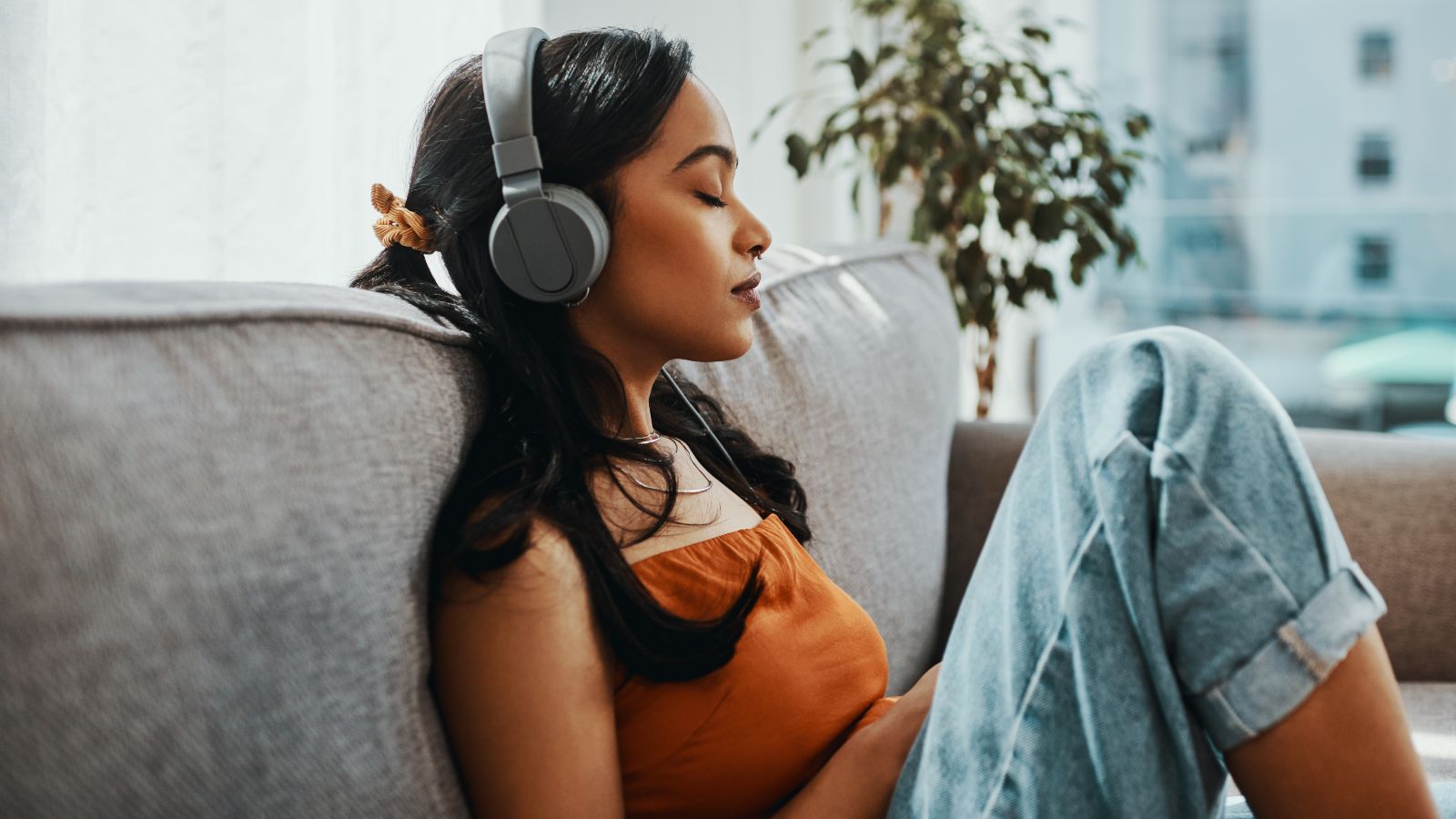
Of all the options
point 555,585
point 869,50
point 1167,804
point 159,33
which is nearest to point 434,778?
point 555,585

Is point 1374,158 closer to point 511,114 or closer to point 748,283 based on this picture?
point 748,283

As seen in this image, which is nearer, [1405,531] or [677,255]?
[677,255]

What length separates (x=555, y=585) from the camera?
2.25 ft

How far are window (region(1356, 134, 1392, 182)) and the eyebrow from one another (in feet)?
7.93

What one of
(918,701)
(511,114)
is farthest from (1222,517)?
(511,114)

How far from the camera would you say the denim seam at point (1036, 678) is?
0.62 m

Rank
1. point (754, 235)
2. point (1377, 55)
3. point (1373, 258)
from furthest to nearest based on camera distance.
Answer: point (1373, 258), point (1377, 55), point (754, 235)

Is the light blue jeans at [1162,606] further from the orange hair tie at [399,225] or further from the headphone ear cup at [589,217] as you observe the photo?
the orange hair tie at [399,225]

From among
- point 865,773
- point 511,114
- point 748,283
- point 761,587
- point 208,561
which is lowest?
point 865,773

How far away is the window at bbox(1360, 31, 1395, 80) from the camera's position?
2.67 metres

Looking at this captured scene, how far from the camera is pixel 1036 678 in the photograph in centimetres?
62

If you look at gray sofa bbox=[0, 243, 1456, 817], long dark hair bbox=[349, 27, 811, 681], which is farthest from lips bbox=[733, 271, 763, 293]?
gray sofa bbox=[0, 243, 1456, 817]

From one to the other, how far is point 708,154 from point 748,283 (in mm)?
103

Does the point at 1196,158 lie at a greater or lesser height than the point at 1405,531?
greater
